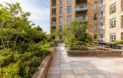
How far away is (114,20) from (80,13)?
37.0 ft

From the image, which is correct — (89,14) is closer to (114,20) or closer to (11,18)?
(114,20)

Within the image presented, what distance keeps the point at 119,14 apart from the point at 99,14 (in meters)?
8.53

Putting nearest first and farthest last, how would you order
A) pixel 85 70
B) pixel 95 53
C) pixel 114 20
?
pixel 85 70
pixel 95 53
pixel 114 20

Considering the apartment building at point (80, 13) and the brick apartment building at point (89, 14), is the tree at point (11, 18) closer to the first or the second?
the brick apartment building at point (89, 14)

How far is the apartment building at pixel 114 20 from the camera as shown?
12387mm

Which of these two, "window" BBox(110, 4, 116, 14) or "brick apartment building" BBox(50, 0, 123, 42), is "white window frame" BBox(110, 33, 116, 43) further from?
"window" BBox(110, 4, 116, 14)

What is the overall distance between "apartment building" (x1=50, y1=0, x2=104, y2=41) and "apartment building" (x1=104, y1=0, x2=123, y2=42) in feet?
16.1

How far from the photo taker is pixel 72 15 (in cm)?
2212

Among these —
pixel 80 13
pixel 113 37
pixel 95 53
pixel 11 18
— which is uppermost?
pixel 80 13

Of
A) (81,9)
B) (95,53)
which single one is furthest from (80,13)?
(95,53)

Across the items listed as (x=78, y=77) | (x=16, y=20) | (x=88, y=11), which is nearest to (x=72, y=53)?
(x=78, y=77)

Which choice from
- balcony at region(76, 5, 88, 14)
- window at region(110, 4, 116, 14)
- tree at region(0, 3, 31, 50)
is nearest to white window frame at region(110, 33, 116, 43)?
window at region(110, 4, 116, 14)

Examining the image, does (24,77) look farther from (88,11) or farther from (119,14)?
(88,11)

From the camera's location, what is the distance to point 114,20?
13.7 m
